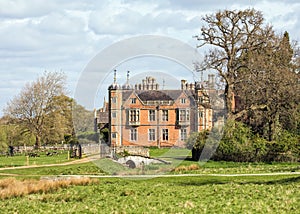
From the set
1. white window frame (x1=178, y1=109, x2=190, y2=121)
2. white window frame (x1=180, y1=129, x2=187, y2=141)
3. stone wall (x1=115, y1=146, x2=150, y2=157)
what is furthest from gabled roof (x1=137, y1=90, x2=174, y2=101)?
stone wall (x1=115, y1=146, x2=150, y2=157)

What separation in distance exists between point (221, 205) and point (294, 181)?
761 cm

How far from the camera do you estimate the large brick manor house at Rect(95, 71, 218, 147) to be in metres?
58.7

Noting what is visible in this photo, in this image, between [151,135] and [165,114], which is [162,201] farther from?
[151,135]

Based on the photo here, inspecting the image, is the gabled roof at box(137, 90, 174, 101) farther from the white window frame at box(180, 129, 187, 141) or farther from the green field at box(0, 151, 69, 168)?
the green field at box(0, 151, 69, 168)

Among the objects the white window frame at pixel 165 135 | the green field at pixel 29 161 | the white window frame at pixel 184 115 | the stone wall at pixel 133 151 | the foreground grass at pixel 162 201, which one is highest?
the white window frame at pixel 184 115

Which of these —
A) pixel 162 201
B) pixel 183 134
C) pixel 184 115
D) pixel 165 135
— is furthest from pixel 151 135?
pixel 162 201

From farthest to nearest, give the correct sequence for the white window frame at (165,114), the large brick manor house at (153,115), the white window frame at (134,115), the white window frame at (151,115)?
the white window frame at (165,114) → the white window frame at (151,115) → the white window frame at (134,115) → the large brick manor house at (153,115)

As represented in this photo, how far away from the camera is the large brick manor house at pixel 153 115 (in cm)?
5866

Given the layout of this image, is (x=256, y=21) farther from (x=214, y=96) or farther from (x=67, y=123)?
(x=67, y=123)

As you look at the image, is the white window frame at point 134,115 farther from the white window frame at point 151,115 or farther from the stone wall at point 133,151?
the stone wall at point 133,151

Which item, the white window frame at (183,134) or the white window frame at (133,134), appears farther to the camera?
the white window frame at (183,134)

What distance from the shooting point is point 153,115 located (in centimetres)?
6278

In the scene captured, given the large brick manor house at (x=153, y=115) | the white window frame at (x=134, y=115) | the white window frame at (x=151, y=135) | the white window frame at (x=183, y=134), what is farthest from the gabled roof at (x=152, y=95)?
the white window frame at (x=183, y=134)

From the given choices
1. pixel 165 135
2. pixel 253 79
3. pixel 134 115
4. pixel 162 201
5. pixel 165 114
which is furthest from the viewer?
pixel 165 114
